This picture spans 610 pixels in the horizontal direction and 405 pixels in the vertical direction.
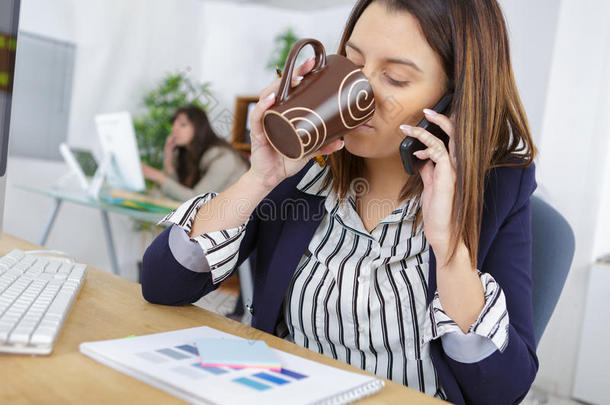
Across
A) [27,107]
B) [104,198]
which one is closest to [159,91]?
[27,107]

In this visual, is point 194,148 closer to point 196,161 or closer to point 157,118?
point 196,161

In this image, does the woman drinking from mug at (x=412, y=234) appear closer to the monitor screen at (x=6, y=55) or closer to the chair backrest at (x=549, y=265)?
the chair backrest at (x=549, y=265)

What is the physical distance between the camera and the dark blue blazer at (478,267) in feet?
2.51

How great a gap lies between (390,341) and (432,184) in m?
0.27

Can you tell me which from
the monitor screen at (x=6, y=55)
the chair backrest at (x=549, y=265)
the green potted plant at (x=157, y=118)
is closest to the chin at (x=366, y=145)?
the chair backrest at (x=549, y=265)

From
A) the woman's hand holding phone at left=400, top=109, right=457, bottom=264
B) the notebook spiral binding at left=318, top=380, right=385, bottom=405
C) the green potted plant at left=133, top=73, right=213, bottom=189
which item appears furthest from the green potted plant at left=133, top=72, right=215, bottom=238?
the notebook spiral binding at left=318, top=380, right=385, bottom=405

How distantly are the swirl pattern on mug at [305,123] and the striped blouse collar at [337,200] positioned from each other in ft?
0.92

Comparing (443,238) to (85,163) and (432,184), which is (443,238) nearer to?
(432,184)

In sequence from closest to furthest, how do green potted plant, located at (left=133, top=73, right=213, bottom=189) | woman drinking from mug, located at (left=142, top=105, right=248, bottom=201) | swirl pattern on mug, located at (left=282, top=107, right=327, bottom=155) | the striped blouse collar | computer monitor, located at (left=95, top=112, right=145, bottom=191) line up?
swirl pattern on mug, located at (left=282, top=107, right=327, bottom=155)
the striped blouse collar
woman drinking from mug, located at (left=142, top=105, right=248, bottom=201)
computer monitor, located at (left=95, top=112, right=145, bottom=191)
green potted plant, located at (left=133, top=73, right=213, bottom=189)

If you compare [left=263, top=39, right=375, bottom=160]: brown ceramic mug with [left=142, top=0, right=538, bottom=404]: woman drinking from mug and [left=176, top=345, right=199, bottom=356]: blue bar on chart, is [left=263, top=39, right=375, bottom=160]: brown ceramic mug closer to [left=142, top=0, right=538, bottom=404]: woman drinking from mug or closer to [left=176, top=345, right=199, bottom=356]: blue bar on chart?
[left=142, top=0, right=538, bottom=404]: woman drinking from mug

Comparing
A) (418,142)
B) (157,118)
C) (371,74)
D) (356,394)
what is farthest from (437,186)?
(157,118)

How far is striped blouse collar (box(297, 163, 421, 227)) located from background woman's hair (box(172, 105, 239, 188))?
4.76 feet

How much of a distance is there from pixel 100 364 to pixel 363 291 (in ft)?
1.49

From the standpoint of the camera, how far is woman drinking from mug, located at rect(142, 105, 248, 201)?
7.22ft
